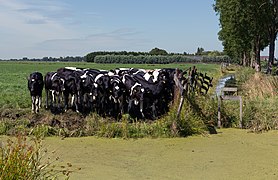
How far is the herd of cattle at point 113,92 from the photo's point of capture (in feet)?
46.6

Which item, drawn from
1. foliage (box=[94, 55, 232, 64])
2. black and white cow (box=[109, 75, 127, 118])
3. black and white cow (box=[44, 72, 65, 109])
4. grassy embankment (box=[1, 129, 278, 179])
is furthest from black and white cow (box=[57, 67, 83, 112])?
foliage (box=[94, 55, 232, 64])

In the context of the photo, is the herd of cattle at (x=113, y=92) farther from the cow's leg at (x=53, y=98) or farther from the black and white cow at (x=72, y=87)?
the cow's leg at (x=53, y=98)

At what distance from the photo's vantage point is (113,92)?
1434cm

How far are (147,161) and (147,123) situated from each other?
3.54m

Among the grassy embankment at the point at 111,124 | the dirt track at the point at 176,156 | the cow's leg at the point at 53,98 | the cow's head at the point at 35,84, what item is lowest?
the dirt track at the point at 176,156

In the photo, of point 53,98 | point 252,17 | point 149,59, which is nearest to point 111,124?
point 53,98

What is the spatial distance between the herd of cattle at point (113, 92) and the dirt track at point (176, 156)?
8.19ft

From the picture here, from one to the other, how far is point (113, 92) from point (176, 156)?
499 cm

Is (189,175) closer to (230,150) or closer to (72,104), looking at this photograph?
(230,150)

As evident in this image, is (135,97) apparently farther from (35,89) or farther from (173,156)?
(173,156)

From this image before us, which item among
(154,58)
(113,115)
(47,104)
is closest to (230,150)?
(113,115)

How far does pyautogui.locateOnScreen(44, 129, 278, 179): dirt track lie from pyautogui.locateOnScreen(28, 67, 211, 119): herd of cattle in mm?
2497

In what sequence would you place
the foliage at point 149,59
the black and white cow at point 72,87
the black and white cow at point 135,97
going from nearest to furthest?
1. the black and white cow at point 135,97
2. the black and white cow at point 72,87
3. the foliage at point 149,59

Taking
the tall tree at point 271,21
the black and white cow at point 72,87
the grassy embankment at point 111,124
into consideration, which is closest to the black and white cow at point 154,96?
the grassy embankment at point 111,124
